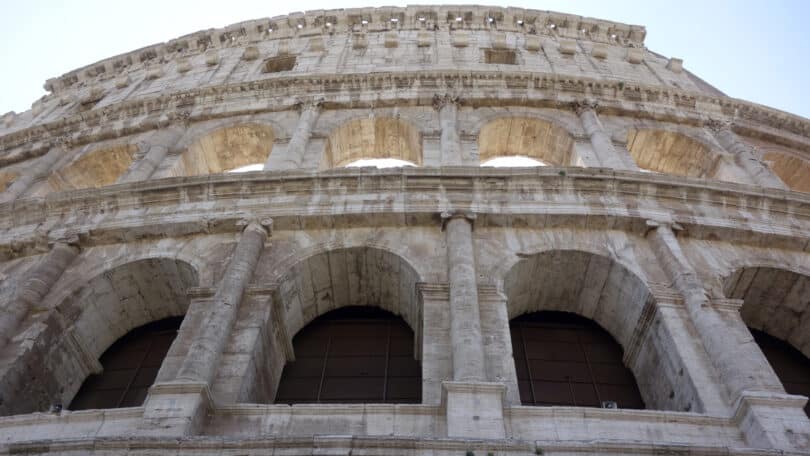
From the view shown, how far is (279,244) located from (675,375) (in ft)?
19.5

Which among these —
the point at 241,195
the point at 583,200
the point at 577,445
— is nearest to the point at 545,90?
the point at 583,200

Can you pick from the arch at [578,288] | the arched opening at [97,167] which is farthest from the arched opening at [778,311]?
the arched opening at [97,167]

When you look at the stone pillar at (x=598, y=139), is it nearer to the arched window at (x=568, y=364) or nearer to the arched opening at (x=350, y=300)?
the arched window at (x=568, y=364)

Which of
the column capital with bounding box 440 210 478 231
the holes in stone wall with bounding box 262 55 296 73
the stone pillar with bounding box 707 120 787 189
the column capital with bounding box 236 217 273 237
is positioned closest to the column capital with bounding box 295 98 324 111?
the holes in stone wall with bounding box 262 55 296 73

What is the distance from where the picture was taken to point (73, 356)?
1024 cm

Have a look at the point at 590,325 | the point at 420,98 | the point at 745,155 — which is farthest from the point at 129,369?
the point at 745,155

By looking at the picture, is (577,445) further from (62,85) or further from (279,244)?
(62,85)

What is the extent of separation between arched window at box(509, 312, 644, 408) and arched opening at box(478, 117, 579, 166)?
16.9 feet

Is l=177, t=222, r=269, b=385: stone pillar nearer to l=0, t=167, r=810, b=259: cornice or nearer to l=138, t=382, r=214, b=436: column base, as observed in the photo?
l=138, t=382, r=214, b=436: column base

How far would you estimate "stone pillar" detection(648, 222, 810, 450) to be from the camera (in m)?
7.26

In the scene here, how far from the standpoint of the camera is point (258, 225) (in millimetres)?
10734

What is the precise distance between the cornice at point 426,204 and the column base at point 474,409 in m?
3.75

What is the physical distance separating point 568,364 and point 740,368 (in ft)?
8.33

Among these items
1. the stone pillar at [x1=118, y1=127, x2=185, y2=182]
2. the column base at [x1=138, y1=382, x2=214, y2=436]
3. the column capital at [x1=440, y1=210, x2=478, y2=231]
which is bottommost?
the column base at [x1=138, y1=382, x2=214, y2=436]
